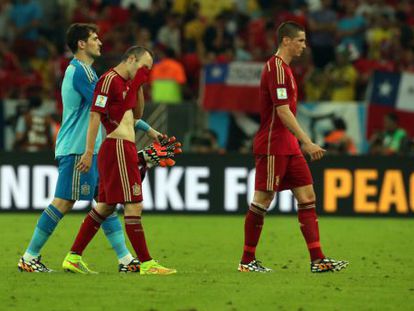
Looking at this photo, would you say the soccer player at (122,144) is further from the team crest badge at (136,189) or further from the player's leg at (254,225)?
the player's leg at (254,225)

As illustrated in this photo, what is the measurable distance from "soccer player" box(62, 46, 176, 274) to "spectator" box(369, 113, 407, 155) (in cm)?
924

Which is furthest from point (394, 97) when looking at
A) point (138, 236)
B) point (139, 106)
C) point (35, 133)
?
point (138, 236)

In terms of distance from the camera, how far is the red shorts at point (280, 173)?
10672 mm

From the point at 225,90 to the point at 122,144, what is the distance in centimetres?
1001

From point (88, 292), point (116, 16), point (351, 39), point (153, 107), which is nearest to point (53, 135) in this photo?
point (153, 107)

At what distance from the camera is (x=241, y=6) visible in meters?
24.2

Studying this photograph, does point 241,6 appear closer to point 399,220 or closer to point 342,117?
point 342,117

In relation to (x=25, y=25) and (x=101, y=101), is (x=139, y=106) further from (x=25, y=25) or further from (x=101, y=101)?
(x=25, y=25)

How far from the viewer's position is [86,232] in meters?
10.6

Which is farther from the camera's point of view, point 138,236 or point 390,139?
point 390,139

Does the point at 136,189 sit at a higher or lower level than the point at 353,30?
lower

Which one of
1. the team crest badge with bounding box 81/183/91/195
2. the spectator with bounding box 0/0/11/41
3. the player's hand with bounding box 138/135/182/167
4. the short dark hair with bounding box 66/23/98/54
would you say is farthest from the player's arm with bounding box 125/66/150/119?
the spectator with bounding box 0/0/11/41

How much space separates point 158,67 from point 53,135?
2.18 m

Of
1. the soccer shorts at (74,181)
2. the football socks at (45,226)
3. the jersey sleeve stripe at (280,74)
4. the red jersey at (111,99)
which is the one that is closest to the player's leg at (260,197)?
the jersey sleeve stripe at (280,74)
